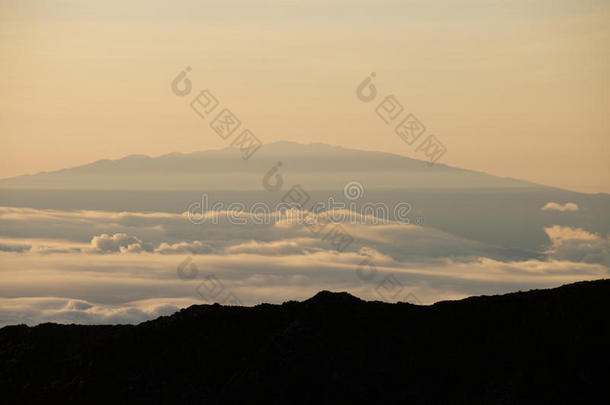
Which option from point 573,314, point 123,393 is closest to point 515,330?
point 573,314

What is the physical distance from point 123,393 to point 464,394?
2058 cm

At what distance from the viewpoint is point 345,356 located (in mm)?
44438

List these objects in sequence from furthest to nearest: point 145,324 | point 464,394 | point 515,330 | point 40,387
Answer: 1. point 145,324
2. point 40,387
3. point 515,330
4. point 464,394

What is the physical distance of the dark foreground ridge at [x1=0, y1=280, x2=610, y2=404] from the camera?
42062mm

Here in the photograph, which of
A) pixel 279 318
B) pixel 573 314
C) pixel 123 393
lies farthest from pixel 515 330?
pixel 123 393

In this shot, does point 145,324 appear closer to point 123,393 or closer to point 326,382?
point 123,393

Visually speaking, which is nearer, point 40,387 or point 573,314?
point 573,314

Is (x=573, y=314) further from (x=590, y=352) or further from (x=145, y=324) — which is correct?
(x=145, y=324)

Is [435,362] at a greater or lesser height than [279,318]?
lesser

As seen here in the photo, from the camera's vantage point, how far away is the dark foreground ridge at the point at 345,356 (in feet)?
138

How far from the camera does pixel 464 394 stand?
41656 mm

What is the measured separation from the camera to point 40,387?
48906 millimetres

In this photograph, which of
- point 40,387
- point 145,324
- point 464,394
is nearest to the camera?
→ point 464,394

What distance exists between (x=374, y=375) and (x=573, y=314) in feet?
43.4
